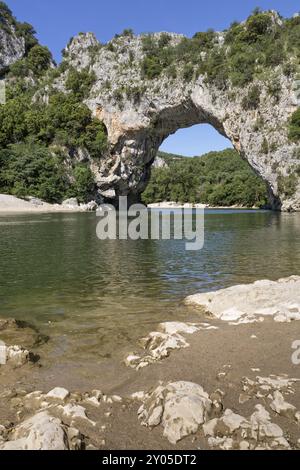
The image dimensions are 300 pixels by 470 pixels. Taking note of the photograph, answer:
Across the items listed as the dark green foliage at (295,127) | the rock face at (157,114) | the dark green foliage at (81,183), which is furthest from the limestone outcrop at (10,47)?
the dark green foliage at (295,127)

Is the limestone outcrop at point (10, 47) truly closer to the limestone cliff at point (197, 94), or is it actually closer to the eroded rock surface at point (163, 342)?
the limestone cliff at point (197, 94)

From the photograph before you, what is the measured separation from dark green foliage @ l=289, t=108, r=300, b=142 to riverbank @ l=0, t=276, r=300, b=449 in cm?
5906

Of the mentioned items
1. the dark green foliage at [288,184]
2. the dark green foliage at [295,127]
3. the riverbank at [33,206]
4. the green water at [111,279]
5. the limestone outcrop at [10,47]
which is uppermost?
the limestone outcrop at [10,47]

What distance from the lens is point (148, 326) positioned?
8141 mm

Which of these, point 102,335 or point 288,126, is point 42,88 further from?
point 102,335

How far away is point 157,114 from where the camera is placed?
7138 centimetres

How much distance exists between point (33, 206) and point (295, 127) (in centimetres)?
4500

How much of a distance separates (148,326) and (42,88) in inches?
3375

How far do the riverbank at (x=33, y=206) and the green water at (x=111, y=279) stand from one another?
1467 inches

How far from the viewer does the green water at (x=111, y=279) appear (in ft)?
26.2

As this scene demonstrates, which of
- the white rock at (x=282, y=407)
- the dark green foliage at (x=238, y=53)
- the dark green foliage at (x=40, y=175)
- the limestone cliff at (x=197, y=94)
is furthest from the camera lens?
the dark green foliage at (x=40, y=175)

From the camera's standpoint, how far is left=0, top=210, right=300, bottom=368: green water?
7.98 metres

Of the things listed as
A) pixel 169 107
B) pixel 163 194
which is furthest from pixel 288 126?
pixel 163 194

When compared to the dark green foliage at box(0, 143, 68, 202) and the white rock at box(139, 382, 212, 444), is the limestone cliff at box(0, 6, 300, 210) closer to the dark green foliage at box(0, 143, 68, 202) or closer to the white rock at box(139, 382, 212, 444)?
the dark green foliage at box(0, 143, 68, 202)
